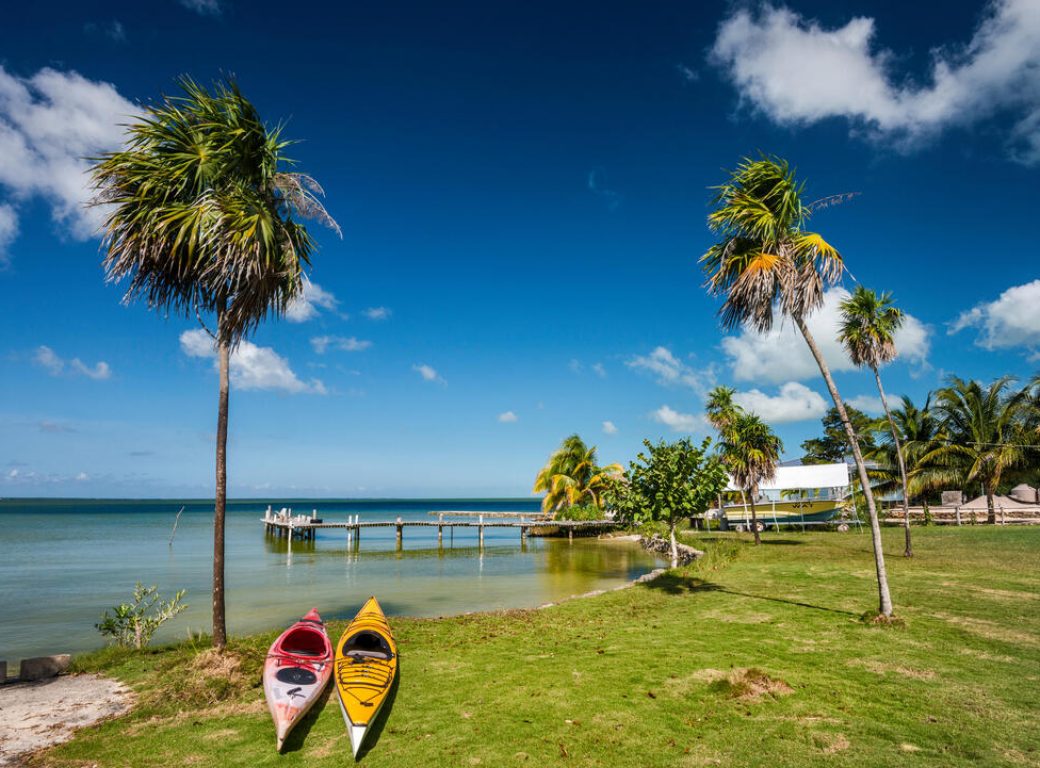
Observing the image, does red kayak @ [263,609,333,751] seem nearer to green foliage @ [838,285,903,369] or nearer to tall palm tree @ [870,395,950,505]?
green foliage @ [838,285,903,369]

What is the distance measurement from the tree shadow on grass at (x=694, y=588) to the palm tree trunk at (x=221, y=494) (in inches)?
505

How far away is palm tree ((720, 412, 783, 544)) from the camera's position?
1198 inches

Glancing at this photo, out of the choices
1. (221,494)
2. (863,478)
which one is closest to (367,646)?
(221,494)

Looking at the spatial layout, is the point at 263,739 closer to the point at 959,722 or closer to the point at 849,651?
the point at 959,722

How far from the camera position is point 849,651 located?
33.6 ft

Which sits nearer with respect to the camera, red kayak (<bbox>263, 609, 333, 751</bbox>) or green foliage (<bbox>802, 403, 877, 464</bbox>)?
red kayak (<bbox>263, 609, 333, 751</bbox>)

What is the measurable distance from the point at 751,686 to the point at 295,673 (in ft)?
24.0

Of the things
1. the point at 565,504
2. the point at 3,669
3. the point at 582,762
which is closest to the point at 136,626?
the point at 3,669

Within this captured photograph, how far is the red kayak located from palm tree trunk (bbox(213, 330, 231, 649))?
4.34ft

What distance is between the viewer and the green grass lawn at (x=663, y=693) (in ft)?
22.7

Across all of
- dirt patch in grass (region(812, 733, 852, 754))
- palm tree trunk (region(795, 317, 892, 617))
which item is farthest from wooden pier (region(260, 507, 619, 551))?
dirt patch in grass (region(812, 733, 852, 754))

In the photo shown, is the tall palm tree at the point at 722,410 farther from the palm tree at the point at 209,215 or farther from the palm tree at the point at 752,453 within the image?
the palm tree at the point at 209,215

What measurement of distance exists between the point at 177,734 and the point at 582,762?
582 cm

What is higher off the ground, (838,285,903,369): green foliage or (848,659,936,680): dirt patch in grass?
(838,285,903,369): green foliage
